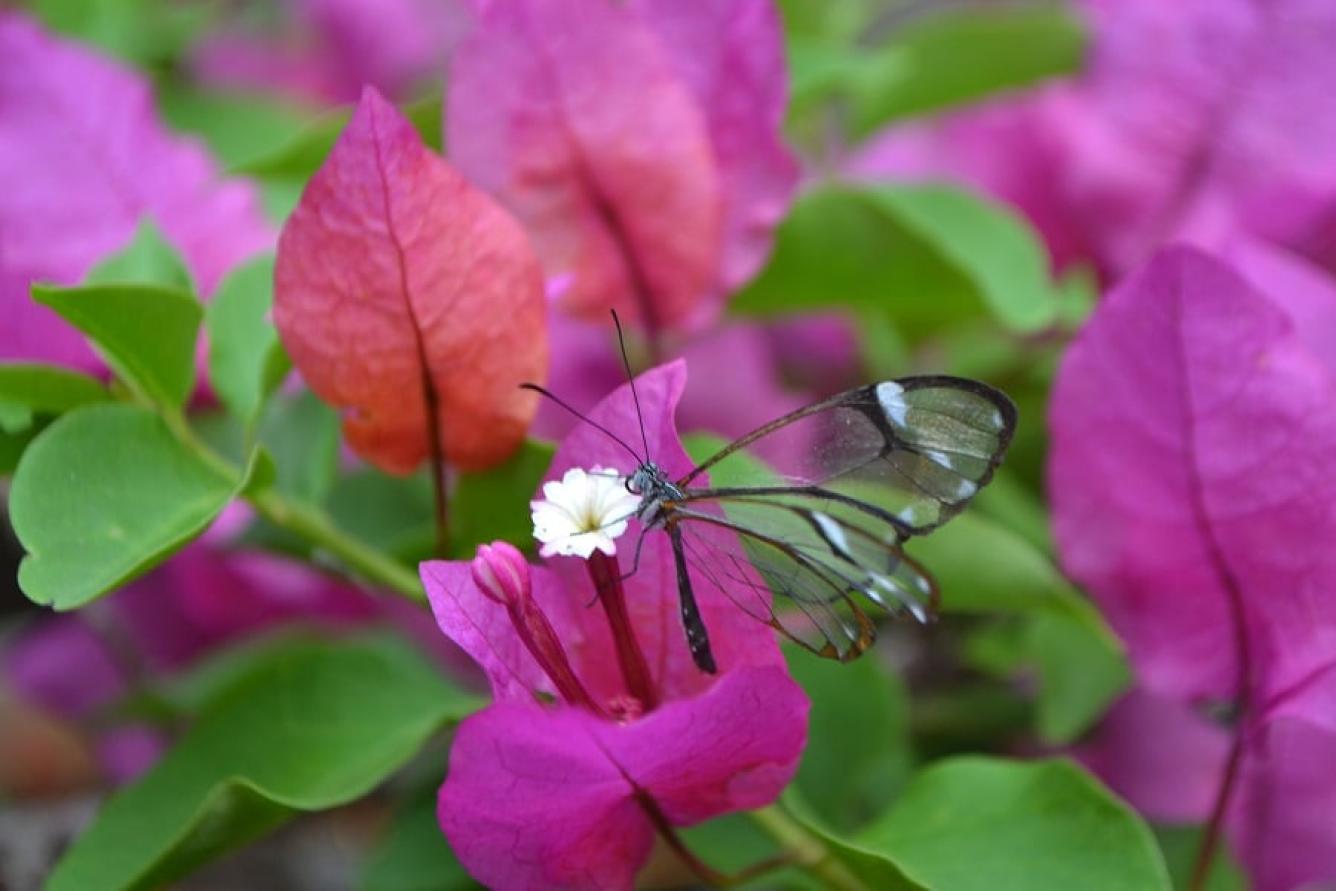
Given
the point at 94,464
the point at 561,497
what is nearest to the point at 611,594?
the point at 561,497

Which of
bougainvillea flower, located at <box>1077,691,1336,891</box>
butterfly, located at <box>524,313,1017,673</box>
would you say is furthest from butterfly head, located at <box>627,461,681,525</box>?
bougainvillea flower, located at <box>1077,691,1336,891</box>

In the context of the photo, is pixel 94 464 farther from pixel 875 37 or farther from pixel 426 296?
pixel 875 37

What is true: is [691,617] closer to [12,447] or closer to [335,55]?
[12,447]

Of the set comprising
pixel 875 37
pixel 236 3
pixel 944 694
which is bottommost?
pixel 944 694

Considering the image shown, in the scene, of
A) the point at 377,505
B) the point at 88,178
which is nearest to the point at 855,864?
the point at 377,505

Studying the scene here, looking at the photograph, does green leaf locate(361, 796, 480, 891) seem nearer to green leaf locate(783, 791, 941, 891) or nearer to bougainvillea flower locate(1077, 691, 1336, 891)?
green leaf locate(783, 791, 941, 891)

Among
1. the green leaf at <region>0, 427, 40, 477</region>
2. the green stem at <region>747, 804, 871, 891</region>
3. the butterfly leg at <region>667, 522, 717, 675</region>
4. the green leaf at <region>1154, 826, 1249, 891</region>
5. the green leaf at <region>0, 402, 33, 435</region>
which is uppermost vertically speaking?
the green leaf at <region>0, 402, 33, 435</region>
